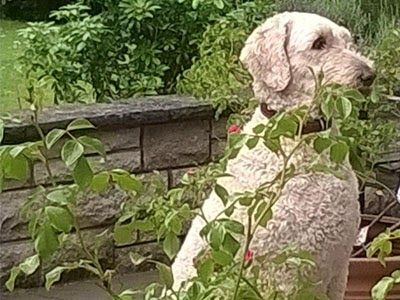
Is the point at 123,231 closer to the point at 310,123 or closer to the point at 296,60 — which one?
the point at 310,123

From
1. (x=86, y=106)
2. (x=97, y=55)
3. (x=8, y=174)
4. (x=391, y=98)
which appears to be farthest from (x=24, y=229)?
(x=8, y=174)

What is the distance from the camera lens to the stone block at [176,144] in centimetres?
493

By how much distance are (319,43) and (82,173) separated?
178cm

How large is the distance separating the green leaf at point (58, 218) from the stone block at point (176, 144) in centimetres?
332

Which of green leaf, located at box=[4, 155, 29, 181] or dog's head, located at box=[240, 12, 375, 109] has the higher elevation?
green leaf, located at box=[4, 155, 29, 181]

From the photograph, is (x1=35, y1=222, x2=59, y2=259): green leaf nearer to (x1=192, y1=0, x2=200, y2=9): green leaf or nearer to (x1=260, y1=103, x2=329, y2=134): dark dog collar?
(x1=260, y1=103, x2=329, y2=134): dark dog collar

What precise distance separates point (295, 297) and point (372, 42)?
3480 mm

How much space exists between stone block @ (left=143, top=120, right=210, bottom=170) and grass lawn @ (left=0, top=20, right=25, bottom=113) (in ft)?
2.84

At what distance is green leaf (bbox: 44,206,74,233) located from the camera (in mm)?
1570

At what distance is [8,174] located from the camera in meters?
1.59

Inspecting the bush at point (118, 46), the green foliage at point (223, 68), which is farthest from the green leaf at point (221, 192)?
the bush at point (118, 46)

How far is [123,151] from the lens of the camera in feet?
15.9

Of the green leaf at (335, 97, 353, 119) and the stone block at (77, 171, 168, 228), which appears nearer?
the green leaf at (335, 97, 353, 119)

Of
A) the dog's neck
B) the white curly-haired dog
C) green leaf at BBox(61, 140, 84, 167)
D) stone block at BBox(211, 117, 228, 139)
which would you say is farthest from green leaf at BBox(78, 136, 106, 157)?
stone block at BBox(211, 117, 228, 139)
